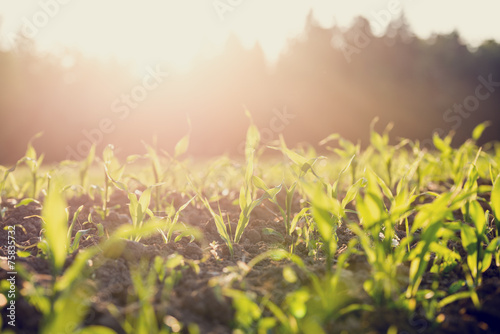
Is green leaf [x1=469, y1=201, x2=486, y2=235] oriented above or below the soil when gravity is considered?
above

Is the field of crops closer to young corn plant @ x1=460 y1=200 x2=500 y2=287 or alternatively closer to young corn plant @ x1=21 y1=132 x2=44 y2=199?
young corn plant @ x1=460 y1=200 x2=500 y2=287

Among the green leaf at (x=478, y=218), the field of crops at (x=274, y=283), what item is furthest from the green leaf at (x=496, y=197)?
the green leaf at (x=478, y=218)

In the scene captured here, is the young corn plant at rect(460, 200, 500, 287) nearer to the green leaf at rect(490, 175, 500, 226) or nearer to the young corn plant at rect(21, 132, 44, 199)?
the green leaf at rect(490, 175, 500, 226)

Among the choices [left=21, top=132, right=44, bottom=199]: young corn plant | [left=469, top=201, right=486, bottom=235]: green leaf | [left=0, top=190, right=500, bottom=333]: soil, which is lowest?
[left=0, top=190, right=500, bottom=333]: soil

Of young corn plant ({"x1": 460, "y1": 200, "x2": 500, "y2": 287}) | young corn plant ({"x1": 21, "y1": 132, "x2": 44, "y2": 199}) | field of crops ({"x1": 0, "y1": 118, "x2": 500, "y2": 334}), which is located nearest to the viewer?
field of crops ({"x1": 0, "y1": 118, "x2": 500, "y2": 334})

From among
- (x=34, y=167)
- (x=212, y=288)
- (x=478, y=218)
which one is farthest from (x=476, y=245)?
(x=34, y=167)

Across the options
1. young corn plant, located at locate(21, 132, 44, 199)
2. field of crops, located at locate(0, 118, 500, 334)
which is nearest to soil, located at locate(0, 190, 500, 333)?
field of crops, located at locate(0, 118, 500, 334)

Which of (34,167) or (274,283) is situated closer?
(274,283)

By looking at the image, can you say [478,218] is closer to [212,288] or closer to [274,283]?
[274,283]

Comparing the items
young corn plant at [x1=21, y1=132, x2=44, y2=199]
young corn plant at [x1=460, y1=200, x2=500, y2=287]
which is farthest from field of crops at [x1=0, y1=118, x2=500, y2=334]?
young corn plant at [x1=21, y1=132, x2=44, y2=199]

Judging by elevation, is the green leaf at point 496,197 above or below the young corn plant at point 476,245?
above

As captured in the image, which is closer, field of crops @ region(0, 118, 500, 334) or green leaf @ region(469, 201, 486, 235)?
field of crops @ region(0, 118, 500, 334)

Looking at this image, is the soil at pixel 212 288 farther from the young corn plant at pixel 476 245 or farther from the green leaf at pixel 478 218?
the green leaf at pixel 478 218

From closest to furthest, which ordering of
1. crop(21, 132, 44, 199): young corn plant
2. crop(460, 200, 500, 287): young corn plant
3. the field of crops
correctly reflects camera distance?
1. the field of crops
2. crop(460, 200, 500, 287): young corn plant
3. crop(21, 132, 44, 199): young corn plant
